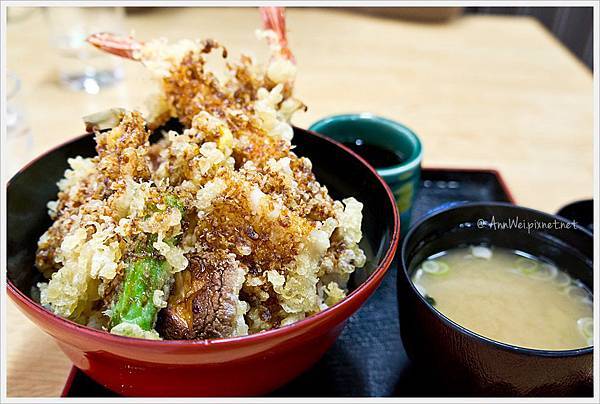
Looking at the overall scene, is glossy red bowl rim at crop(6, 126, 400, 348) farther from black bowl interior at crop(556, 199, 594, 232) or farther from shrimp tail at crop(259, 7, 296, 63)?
black bowl interior at crop(556, 199, 594, 232)

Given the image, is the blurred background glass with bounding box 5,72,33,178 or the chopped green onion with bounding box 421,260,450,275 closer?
the chopped green onion with bounding box 421,260,450,275

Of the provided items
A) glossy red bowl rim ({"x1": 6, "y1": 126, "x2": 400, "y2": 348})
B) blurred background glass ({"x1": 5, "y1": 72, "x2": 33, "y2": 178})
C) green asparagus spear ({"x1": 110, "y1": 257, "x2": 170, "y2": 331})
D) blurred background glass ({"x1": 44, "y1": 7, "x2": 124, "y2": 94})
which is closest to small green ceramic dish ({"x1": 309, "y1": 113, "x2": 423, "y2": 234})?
glossy red bowl rim ({"x1": 6, "y1": 126, "x2": 400, "y2": 348})

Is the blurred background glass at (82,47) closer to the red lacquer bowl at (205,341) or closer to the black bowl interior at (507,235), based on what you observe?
the red lacquer bowl at (205,341)

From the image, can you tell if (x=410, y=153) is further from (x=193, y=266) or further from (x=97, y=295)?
(x=97, y=295)

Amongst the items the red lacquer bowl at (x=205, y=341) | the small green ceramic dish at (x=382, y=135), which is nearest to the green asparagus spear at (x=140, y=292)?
the red lacquer bowl at (x=205, y=341)

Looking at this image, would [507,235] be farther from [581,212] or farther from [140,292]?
[140,292]

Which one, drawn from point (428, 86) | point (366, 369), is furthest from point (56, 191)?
point (428, 86)
